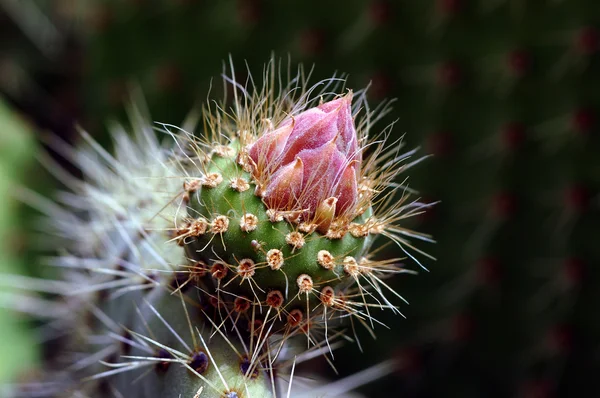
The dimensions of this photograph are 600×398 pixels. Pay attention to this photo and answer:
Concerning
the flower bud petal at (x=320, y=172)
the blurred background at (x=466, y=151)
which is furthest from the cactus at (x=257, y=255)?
the blurred background at (x=466, y=151)

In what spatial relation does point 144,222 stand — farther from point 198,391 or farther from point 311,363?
point 311,363

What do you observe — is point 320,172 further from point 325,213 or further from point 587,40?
point 587,40

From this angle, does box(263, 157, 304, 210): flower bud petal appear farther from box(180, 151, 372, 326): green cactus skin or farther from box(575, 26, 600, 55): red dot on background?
box(575, 26, 600, 55): red dot on background

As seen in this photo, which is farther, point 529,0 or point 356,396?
point 356,396

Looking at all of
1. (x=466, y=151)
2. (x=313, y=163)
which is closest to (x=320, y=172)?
(x=313, y=163)

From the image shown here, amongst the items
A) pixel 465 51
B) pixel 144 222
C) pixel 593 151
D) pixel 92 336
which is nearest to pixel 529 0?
pixel 465 51

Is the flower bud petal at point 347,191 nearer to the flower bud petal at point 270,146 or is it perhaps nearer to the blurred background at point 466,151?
the flower bud petal at point 270,146

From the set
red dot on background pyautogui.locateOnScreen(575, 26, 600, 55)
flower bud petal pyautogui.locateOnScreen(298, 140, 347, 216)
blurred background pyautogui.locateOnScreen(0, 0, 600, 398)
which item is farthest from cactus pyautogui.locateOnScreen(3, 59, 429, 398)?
red dot on background pyautogui.locateOnScreen(575, 26, 600, 55)
